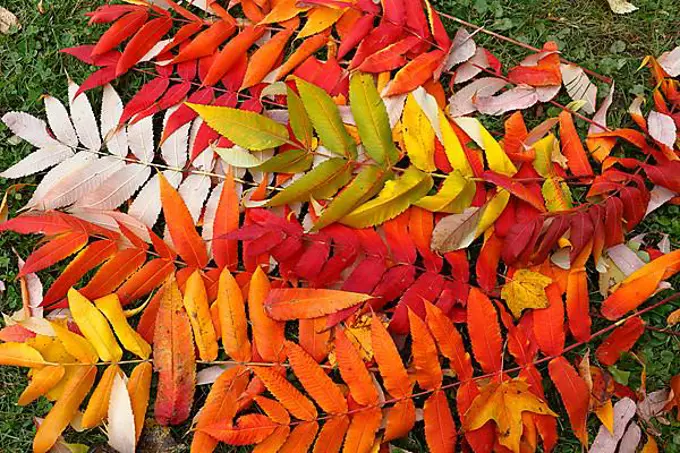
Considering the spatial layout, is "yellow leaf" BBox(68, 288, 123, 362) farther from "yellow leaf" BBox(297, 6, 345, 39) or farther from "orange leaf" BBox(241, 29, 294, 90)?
"yellow leaf" BBox(297, 6, 345, 39)

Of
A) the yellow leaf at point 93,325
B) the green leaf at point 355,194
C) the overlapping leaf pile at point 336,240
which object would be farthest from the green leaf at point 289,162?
the yellow leaf at point 93,325

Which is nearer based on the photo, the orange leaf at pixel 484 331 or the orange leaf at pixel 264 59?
the orange leaf at pixel 484 331

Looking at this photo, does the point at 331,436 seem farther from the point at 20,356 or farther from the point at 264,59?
the point at 264,59

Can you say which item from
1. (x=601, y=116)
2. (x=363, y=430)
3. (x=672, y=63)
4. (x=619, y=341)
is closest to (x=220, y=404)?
(x=363, y=430)

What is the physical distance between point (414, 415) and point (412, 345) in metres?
0.14

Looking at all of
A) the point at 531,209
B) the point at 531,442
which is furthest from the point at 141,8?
the point at 531,442

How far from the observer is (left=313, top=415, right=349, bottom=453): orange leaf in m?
1.39

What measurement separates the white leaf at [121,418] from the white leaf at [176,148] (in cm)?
48

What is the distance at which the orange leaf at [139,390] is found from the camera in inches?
58.3

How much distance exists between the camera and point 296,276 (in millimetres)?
1481

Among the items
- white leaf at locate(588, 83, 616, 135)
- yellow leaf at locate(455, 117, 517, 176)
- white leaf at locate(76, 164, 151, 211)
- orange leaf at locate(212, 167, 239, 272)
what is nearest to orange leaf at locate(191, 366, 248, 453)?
orange leaf at locate(212, 167, 239, 272)

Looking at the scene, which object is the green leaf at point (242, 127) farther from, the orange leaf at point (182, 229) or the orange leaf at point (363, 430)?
the orange leaf at point (363, 430)

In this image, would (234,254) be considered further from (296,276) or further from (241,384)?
(241,384)

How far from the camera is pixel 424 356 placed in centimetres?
142
